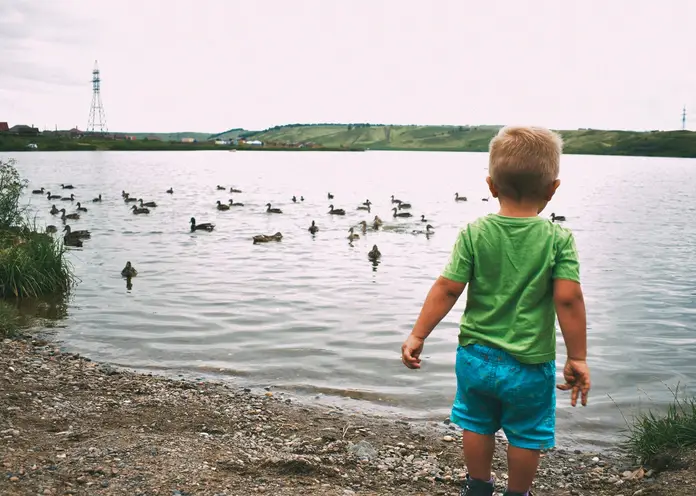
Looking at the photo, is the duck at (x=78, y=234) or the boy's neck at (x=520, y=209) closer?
the boy's neck at (x=520, y=209)

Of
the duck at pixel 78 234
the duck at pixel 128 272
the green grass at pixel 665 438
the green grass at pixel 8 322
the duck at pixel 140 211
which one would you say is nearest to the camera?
the green grass at pixel 665 438

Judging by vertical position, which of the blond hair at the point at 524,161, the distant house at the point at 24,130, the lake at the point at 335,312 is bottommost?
the lake at the point at 335,312

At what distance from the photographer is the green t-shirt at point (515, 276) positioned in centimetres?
394

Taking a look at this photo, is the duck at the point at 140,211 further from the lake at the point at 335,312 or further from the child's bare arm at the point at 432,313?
the child's bare arm at the point at 432,313

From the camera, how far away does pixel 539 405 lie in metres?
4.03

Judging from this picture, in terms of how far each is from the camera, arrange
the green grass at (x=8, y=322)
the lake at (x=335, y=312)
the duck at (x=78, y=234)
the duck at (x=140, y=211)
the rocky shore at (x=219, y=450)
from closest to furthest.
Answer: the rocky shore at (x=219, y=450)
the lake at (x=335, y=312)
the green grass at (x=8, y=322)
the duck at (x=78, y=234)
the duck at (x=140, y=211)

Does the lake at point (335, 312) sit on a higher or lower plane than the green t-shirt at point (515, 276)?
lower

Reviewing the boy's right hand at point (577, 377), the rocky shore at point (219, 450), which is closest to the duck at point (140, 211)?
the rocky shore at point (219, 450)

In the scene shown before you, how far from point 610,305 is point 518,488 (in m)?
12.2

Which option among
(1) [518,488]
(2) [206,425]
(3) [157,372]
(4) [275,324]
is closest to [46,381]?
(3) [157,372]

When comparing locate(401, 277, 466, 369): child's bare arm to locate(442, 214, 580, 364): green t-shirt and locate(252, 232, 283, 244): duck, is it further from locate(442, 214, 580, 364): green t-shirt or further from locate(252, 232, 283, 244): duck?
locate(252, 232, 283, 244): duck

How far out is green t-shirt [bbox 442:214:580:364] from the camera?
3938 mm

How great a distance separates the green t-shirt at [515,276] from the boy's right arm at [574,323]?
0.21 feet

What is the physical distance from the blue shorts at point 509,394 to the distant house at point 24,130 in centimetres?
18062
